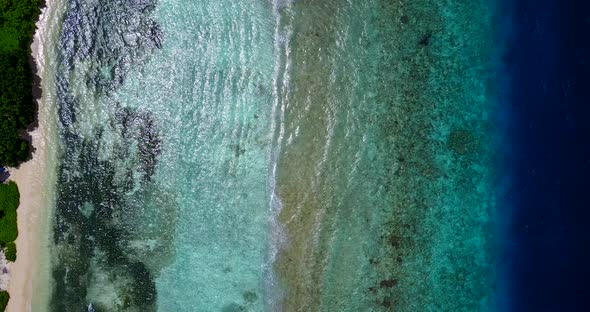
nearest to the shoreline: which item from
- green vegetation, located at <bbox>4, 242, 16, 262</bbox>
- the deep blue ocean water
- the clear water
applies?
green vegetation, located at <bbox>4, 242, 16, 262</bbox>

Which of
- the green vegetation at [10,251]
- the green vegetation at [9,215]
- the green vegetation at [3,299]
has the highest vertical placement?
the green vegetation at [9,215]

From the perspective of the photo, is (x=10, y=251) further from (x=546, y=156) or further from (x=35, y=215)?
(x=546, y=156)

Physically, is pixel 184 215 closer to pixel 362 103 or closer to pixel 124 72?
pixel 124 72

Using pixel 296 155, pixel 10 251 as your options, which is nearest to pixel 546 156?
pixel 296 155

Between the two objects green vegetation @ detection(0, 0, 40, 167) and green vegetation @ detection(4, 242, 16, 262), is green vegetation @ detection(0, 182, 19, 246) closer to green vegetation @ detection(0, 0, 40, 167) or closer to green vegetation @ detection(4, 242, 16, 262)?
green vegetation @ detection(4, 242, 16, 262)

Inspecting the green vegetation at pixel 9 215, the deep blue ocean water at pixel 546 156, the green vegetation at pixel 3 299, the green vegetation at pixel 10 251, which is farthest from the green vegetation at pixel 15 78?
the deep blue ocean water at pixel 546 156

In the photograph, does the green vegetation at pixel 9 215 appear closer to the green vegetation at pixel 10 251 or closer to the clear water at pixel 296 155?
the green vegetation at pixel 10 251

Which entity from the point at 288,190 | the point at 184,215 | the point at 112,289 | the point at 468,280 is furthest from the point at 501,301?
the point at 112,289
